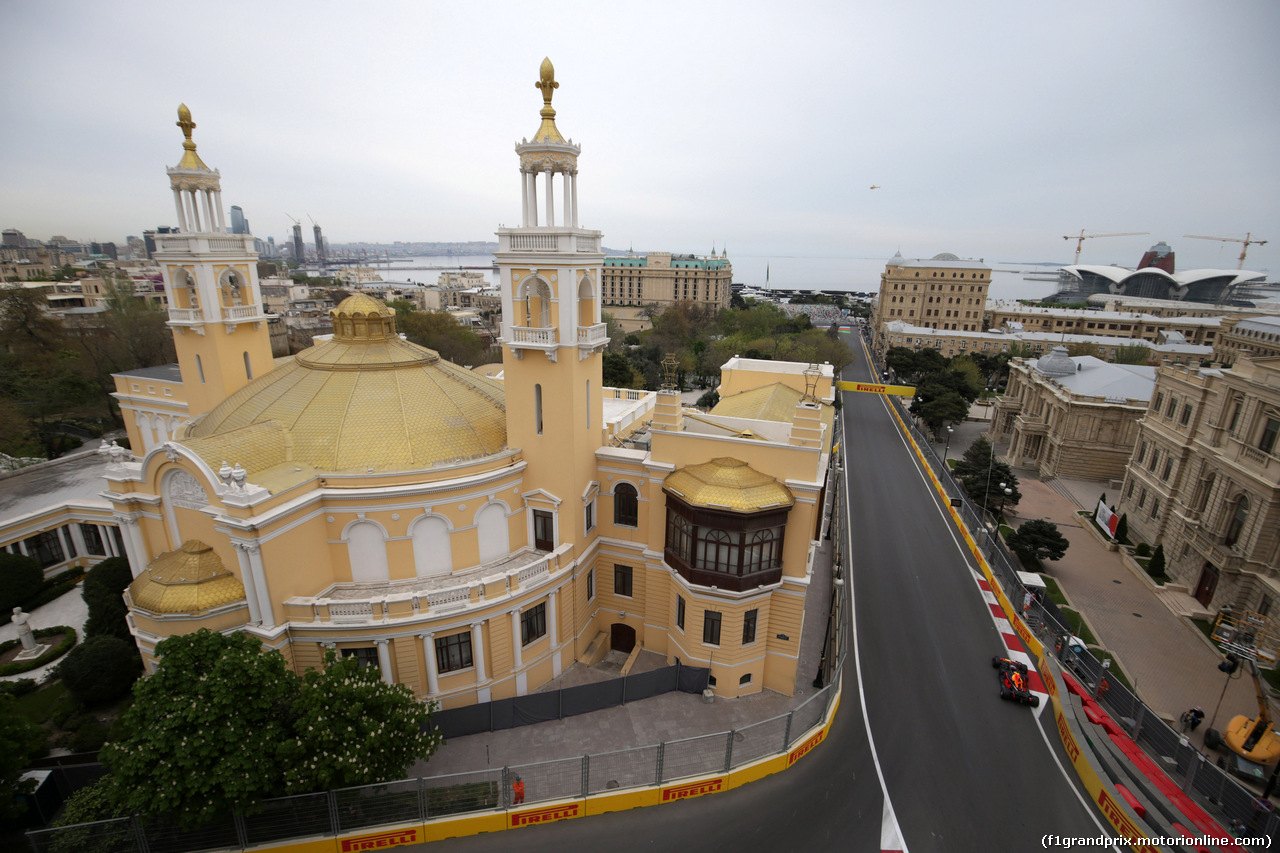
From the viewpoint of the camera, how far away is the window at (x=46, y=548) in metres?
28.8

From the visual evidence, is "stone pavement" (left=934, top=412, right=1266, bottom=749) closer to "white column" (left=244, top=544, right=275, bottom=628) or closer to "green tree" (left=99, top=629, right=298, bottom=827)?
"green tree" (left=99, top=629, right=298, bottom=827)

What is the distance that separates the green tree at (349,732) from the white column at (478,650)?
154 inches

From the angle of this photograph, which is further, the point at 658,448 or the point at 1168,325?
the point at 1168,325

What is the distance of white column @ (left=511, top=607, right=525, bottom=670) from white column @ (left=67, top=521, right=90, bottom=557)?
88.2ft

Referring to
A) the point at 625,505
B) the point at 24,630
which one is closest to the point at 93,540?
the point at 24,630

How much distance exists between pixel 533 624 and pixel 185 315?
21.8 m

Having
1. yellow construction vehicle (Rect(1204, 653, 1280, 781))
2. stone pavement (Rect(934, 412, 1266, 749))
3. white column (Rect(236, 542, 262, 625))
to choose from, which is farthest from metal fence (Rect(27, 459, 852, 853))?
stone pavement (Rect(934, 412, 1266, 749))

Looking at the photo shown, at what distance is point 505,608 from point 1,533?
27.2 metres

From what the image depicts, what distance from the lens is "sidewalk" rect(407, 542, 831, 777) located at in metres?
19.8

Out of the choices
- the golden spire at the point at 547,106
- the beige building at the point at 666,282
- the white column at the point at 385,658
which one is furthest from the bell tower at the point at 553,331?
the beige building at the point at 666,282

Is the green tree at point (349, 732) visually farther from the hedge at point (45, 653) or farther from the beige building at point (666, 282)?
the beige building at point (666, 282)

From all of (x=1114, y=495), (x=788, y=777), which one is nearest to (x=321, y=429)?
(x=788, y=777)

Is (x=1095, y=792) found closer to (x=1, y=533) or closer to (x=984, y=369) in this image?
(x=1, y=533)

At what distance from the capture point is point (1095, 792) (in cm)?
1839
